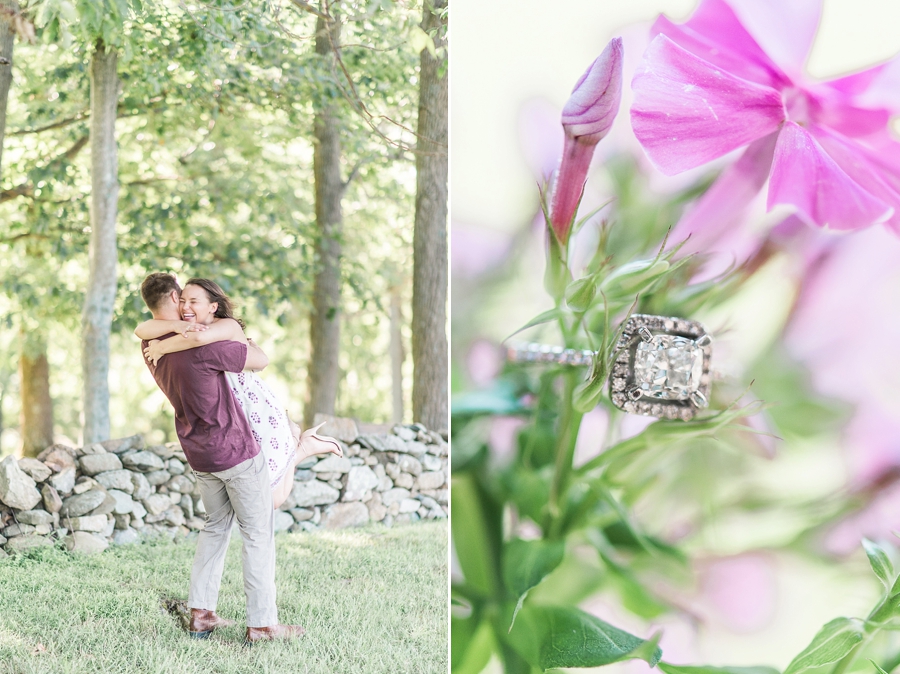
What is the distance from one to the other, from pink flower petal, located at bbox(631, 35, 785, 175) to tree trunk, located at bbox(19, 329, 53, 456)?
546cm

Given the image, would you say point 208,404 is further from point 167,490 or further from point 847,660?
point 167,490

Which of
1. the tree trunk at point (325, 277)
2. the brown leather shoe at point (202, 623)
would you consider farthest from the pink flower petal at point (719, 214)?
the tree trunk at point (325, 277)

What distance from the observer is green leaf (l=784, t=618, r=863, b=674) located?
0.97 meters

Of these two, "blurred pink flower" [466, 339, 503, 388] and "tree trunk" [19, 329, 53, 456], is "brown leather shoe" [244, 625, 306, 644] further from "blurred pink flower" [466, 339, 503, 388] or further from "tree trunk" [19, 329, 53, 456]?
"tree trunk" [19, 329, 53, 456]

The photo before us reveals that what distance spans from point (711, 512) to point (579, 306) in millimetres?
306

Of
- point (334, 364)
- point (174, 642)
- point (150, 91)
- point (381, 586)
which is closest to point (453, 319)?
point (174, 642)

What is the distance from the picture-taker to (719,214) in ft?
3.02

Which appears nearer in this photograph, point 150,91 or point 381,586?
point 381,586

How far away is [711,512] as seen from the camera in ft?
3.15

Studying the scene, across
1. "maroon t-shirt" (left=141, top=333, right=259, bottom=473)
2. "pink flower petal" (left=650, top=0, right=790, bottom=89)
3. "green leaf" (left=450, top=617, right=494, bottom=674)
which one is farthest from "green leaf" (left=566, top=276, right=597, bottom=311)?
"maroon t-shirt" (left=141, top=333, right=259, bottom=473)

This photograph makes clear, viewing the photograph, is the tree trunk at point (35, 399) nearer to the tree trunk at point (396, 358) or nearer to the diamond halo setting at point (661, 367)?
the tree trunk at point (396, 358)

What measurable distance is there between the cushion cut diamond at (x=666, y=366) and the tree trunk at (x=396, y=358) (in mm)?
6797

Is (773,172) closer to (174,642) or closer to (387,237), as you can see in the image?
(174,642)

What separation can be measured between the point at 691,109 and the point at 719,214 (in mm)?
126
